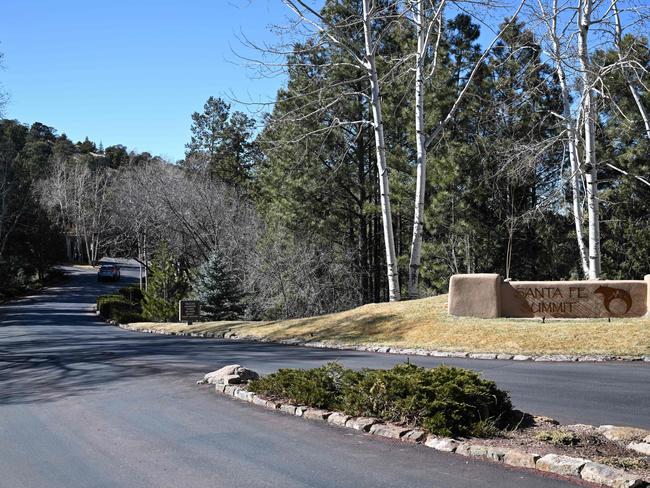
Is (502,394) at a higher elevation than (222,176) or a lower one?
lower

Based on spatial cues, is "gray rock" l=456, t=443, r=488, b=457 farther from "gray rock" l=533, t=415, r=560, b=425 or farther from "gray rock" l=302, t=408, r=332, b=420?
"gray rock" l=302, t=408, r=332, b=420

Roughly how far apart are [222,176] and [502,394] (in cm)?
5541

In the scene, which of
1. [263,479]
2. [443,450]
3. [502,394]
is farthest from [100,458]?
[502,394]

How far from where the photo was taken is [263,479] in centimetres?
572

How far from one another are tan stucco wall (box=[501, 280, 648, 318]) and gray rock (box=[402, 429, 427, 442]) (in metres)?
12.2

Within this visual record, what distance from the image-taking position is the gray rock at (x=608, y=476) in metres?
5.06

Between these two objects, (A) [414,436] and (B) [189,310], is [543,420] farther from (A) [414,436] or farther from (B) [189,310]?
(B) [189,310]

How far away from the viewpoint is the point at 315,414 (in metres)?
8.20

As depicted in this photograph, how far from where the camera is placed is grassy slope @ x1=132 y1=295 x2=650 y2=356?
15117 millimetres

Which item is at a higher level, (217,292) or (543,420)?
(217,292)

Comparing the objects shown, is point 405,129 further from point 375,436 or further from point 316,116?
point 375,436

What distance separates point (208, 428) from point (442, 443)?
2.94 metres

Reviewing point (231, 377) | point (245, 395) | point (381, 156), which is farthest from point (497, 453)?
point (381, 156)

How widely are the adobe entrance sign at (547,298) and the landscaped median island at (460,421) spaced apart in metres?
10.4
